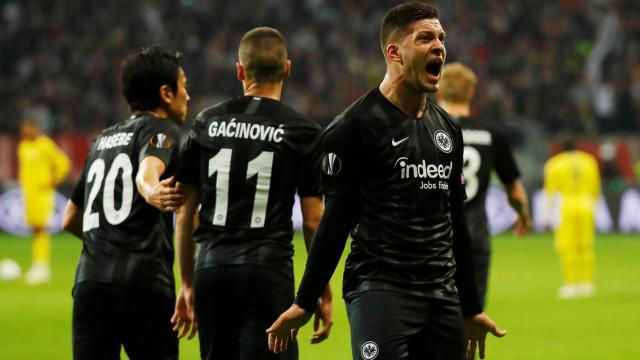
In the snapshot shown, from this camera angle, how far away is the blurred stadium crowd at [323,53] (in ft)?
91.7

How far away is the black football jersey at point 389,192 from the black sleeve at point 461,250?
0.59 ft

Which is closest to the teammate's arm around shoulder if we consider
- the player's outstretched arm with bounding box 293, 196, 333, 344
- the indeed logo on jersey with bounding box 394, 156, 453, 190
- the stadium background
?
the player's outstretched arm with bounding box 293, 196, 333, 344

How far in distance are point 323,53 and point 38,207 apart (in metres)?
13.9

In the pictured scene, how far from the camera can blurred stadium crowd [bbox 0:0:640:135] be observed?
91.7 feet

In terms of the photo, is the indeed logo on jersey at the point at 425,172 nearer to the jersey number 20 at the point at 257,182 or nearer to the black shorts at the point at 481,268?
the jersey number 20 at the point at 257,182

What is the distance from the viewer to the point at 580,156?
1611cm

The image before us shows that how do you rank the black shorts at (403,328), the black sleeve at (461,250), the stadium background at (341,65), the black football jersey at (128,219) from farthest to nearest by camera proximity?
1. the stadium background at (341,65)
2. the black football jersey at (128,219)
3. the black sleeve at (461,250)
4. the black shorts at (403,328)

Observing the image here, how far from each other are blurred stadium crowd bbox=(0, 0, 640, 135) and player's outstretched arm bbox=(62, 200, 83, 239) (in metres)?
20.5

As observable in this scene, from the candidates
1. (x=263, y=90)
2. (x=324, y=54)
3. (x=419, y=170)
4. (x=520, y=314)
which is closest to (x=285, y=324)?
(x=419, y=170)

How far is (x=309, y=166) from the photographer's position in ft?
19.0

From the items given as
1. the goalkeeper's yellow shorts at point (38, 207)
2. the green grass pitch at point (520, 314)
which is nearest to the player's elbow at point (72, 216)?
→ the green grass pitch at point (520, 314)

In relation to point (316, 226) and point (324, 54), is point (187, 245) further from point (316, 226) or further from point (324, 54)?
point (324, 54)

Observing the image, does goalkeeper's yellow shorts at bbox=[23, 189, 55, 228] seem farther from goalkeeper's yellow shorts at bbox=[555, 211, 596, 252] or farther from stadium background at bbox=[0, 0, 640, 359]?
goalkeeper's yellow shorts at bbox=[555, 211, 596, 252]

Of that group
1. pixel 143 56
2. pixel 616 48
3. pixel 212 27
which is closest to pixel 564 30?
pixel 616 48
